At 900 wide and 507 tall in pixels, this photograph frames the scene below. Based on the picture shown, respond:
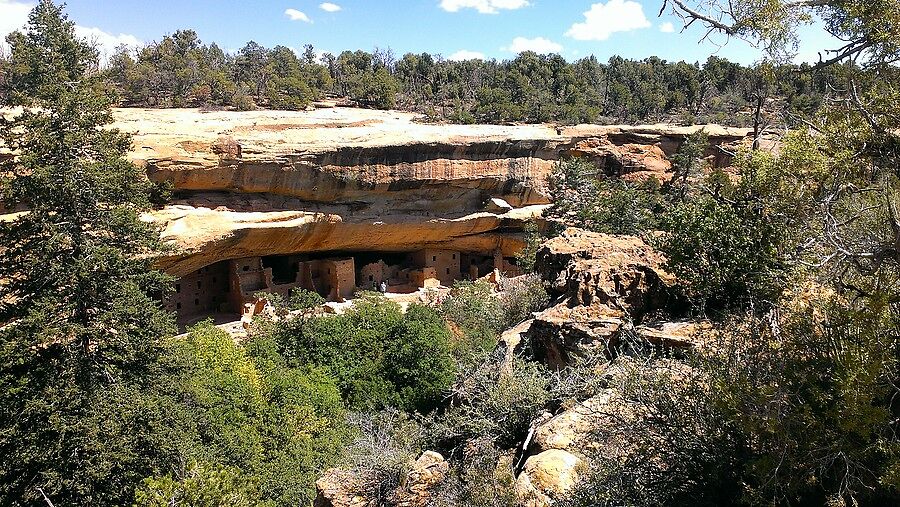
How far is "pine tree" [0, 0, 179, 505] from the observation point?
8055mm

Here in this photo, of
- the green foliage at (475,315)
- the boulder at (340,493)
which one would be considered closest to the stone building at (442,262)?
the green foliage at (475,315)

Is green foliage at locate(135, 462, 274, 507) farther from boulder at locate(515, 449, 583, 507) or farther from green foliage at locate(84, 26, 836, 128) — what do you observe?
green foliage at locate(84, 26, 836, 128)

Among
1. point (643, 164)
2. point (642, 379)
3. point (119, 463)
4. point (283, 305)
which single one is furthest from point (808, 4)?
point (643, 164)

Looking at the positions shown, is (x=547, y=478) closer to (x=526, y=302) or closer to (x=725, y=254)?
(x=725, y=254)

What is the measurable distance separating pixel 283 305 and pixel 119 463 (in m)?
9.40

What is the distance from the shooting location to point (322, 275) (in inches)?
822

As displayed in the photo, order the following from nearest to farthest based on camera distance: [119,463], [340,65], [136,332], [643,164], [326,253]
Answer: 1. [119,463]
2. [136,332]
3. [326,253]
4. [643,164]
5. [340,65]

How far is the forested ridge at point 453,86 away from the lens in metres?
30.6

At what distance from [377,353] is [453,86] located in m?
32.6

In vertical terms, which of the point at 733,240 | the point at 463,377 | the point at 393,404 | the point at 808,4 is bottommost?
the point at 393,404

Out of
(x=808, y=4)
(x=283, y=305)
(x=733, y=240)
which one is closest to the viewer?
(x=808, y=4)

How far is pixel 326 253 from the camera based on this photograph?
22141mm

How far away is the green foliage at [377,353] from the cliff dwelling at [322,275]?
4.02 m

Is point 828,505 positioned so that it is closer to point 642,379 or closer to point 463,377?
point 642,379
